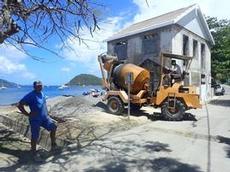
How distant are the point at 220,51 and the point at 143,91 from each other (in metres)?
20.5

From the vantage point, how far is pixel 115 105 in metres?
18.4

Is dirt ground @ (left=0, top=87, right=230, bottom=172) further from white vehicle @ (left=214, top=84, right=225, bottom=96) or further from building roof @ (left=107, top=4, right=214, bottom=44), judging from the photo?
white vehicle @ (left=214, top=84, right=225, bottom=96)

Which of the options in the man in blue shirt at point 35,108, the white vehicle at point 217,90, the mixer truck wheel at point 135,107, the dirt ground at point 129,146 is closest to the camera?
the dirt ground at point 129,146

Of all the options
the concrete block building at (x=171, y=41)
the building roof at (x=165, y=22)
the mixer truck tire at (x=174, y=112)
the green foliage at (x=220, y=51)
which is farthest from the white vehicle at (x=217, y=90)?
the mixer truck tire at (x=174, y=112)

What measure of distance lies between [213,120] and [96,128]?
6.39m

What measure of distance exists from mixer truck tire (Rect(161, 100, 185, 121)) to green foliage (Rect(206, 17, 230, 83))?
19.7 metres

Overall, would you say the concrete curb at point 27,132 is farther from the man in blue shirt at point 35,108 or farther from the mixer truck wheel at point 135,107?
A: the mixer truck wheel at point 135,107

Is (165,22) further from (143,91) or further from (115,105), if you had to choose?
(115,105)

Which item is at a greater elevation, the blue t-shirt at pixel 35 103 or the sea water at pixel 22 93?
the blue t-shirt at pixel 35 103

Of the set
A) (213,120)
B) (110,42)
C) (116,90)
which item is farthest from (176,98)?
(110,42)

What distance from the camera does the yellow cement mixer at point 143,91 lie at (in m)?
16.9

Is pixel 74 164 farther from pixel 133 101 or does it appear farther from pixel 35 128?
pixel 133 101

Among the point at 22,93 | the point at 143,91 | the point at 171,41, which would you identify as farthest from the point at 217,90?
the point at 22,93

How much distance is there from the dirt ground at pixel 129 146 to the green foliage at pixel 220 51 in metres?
20.8
